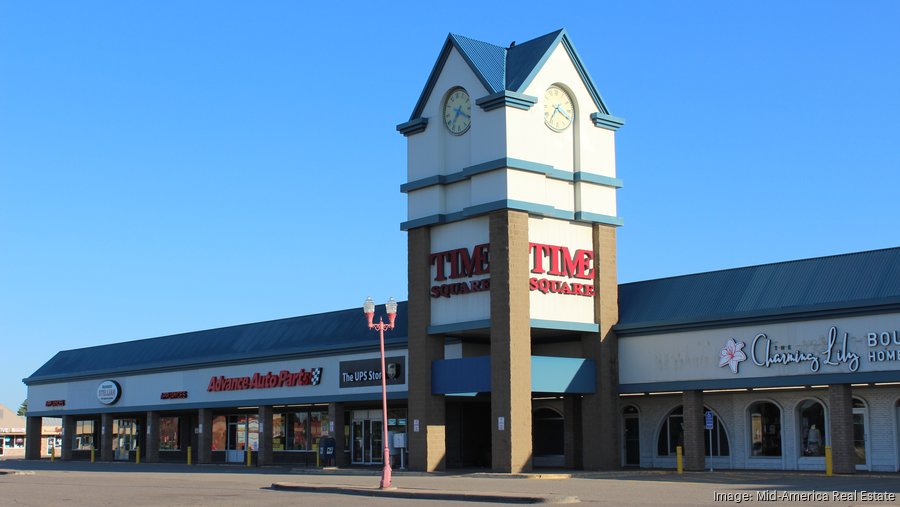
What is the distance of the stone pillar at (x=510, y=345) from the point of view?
41.8 metres

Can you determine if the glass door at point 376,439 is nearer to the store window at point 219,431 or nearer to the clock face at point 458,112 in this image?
the store window at point 219,431

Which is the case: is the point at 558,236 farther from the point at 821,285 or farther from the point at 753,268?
the point at 821,285

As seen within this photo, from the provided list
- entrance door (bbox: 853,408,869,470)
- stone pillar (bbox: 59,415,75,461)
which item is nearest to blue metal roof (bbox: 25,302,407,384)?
stone pillar (bbox: 59,415,75,461)

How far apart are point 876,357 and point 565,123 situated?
623 inches

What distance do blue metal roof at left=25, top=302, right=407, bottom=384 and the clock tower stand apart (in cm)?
524

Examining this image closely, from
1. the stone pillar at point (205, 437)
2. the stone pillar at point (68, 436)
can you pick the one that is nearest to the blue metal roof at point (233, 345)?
the stone pillar at point (205, 437)

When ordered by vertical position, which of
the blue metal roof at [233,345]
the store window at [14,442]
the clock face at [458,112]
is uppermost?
the clock face at [458,112]

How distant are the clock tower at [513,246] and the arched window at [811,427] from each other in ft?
24.0

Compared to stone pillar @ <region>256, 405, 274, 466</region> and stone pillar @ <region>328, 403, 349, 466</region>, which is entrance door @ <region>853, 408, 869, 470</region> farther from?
stone pillar @ <region>256, 405, 274, 466</region>

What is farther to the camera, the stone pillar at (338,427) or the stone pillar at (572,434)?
the stone pillar at (338,427)

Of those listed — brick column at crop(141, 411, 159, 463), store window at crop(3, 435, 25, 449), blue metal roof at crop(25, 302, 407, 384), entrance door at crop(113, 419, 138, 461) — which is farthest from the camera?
store window at crop(3, 435, 25, 449)

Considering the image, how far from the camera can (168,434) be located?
228ft

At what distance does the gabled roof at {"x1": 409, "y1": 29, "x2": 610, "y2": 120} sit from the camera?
44.8m

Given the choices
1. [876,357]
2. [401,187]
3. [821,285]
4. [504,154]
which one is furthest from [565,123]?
[876,357]
